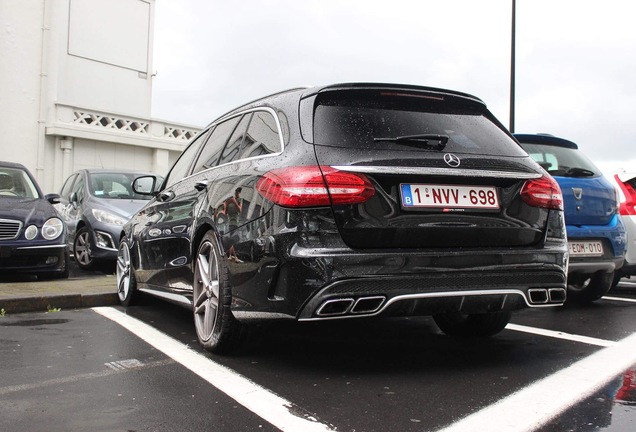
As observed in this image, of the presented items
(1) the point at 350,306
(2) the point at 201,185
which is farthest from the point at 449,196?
(2) the point at 201,185

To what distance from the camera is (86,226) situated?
9680 mm

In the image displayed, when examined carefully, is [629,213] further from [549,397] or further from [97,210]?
[97,210]

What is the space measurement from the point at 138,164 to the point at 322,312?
20.0m

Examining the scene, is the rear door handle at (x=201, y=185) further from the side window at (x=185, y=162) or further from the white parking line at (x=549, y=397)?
the white parking line at (x=549, y=397)

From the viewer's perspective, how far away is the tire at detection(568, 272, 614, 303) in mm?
6906

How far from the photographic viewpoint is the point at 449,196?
3.71 m

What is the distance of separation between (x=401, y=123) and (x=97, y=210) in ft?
22.1

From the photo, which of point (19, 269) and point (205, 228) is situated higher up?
point (205, 228)

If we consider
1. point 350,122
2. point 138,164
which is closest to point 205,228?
point 350,122

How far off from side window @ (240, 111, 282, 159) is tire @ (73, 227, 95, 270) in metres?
5.72

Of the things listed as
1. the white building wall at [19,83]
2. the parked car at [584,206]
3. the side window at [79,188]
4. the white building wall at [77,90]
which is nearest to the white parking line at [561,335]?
the parked car at [584,206]

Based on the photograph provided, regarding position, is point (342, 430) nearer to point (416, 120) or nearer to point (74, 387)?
point (74, 387)

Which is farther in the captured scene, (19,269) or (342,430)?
(19,269)

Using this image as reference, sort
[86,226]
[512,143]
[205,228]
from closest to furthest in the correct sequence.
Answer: [512,143] < [205,228] < [86,226]
